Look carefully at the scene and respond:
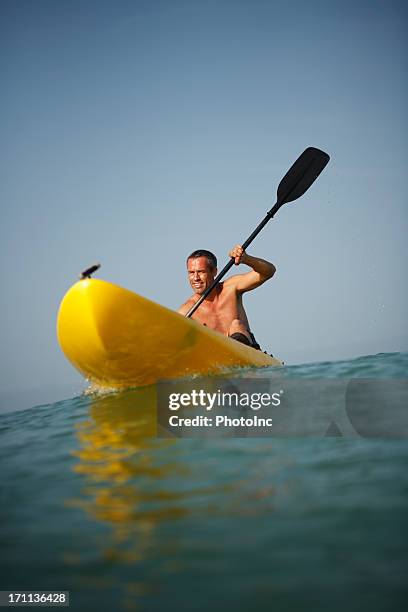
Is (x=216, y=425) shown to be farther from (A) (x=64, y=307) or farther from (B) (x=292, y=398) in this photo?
(A) (x=64, y=307)

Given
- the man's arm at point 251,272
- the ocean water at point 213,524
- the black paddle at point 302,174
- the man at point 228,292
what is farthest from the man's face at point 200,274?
the ocean water at point 213,524

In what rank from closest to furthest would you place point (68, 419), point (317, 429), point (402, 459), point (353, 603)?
point (353, 603), point (402, 459), point (317, 429), point (68, 419)

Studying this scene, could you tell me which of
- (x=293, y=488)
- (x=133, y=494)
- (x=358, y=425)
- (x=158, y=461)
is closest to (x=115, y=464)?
(x=158, y=461)

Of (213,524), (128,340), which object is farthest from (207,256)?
(213,524)

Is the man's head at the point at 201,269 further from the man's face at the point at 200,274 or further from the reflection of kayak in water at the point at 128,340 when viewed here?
the reflection of kayak in water at the point at 128,340

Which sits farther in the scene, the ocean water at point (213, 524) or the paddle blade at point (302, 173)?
the paddle blade at point (302, 173)

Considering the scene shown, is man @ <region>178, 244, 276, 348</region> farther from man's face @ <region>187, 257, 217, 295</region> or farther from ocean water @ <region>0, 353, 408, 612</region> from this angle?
ocean water @ <region>0, 353, 408, 612</region>

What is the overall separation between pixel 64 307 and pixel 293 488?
2687 mm

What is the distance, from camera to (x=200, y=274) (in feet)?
19.1

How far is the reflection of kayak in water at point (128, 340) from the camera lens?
3.82 m

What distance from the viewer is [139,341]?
13.0 feet

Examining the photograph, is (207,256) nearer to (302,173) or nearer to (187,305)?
(187,305)

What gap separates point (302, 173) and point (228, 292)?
2.12 meters

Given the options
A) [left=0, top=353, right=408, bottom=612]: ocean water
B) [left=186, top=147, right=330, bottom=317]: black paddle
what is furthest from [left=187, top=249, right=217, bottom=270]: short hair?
[left=0, top=353, right=408, bottom=612]: ocean water
